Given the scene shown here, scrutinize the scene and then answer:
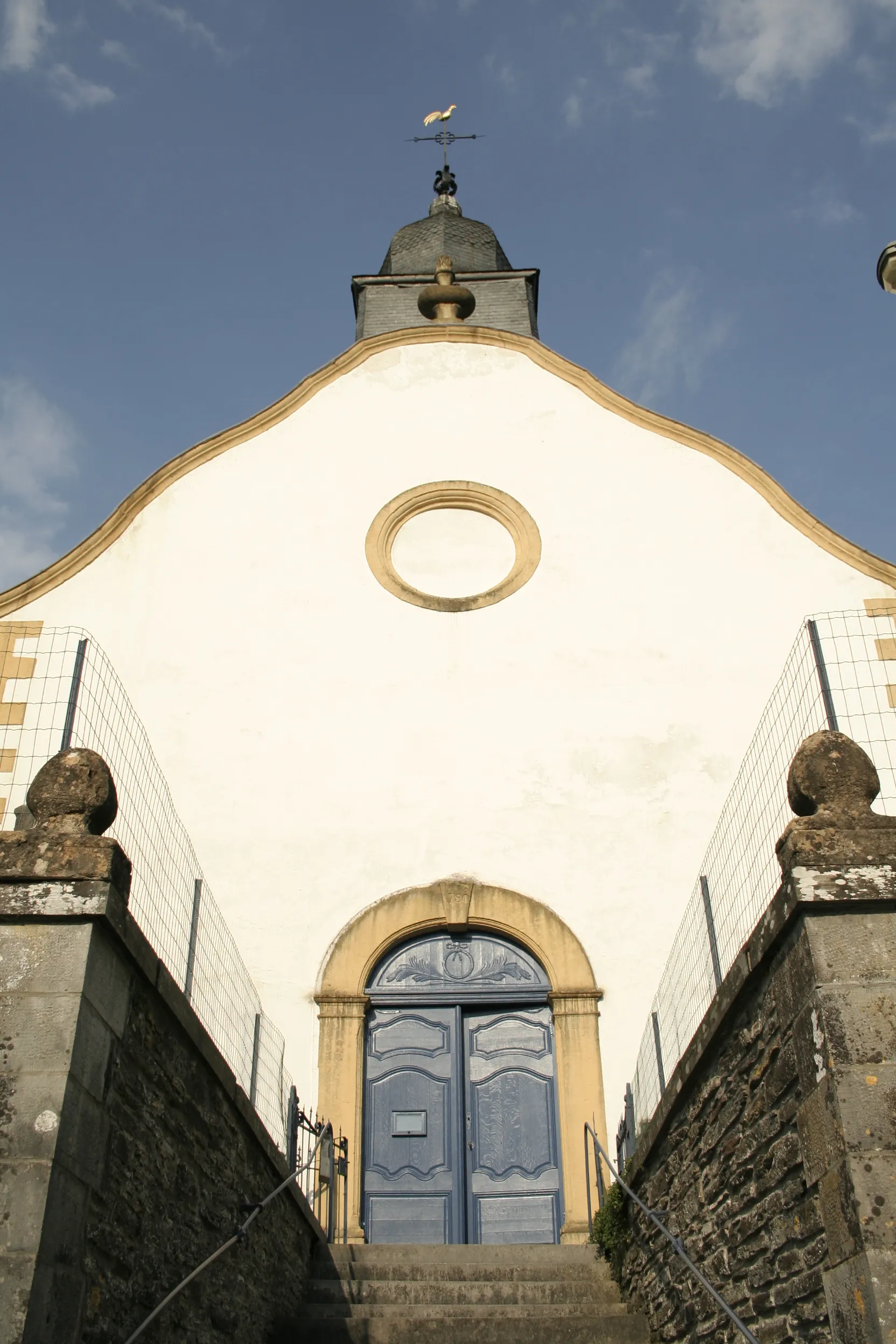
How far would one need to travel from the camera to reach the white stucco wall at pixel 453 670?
8.32 m

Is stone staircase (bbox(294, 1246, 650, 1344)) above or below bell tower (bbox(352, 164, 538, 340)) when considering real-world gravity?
below

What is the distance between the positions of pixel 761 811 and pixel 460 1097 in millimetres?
2799

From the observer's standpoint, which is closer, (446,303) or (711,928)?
(711,928)

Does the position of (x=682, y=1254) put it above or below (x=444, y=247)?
below

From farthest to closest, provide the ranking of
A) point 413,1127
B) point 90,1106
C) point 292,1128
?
point 413,1127, point 292,1128, point 90,1106

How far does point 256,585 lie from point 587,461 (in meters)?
2.76

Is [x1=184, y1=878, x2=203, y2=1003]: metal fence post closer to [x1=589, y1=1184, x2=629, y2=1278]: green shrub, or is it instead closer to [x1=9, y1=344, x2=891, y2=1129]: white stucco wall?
[x1=9, y1=344, x2=891, y2=1129]: white stucco wall

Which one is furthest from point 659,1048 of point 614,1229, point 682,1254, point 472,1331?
point 682,1254

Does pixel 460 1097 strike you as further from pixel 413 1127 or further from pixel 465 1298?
pixel 465 1298

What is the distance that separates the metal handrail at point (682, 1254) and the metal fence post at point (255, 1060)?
1778 mm

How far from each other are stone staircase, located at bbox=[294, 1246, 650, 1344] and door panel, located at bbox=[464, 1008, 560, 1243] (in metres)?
0.88

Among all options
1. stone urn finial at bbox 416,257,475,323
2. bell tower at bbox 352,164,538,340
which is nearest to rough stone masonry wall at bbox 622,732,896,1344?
stone urn finial at bbox 416,257,475,323

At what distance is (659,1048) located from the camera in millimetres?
6340

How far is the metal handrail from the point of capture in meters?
4.09
